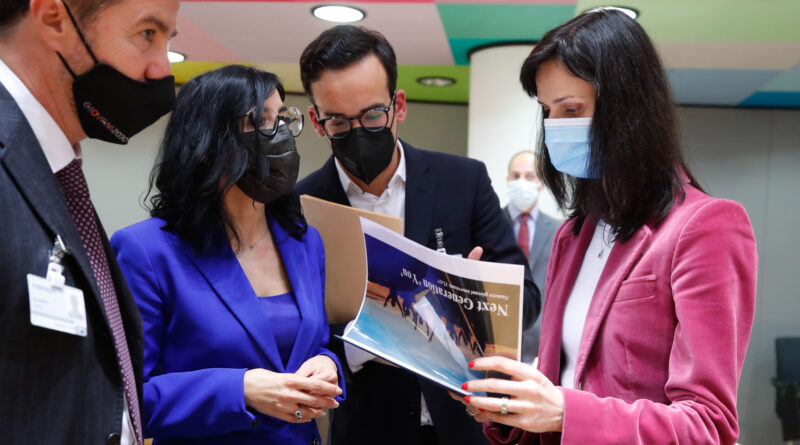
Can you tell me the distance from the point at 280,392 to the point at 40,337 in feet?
1.98

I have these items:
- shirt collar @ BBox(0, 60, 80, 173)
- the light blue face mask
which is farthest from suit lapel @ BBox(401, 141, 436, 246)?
shirt collar @ BBox(0, 60, 80, 173)

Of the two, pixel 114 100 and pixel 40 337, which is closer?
pixel 40 337

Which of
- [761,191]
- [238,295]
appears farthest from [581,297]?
[761,191]

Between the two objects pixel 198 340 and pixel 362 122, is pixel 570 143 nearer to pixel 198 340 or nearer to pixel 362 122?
pixel 362 122

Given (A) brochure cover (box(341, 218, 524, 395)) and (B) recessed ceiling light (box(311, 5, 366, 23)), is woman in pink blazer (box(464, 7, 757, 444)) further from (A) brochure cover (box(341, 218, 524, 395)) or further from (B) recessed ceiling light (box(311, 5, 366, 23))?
(B) recessed ceiling light (box(311, 5, 366, 23))

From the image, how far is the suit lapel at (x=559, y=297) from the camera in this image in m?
1.32

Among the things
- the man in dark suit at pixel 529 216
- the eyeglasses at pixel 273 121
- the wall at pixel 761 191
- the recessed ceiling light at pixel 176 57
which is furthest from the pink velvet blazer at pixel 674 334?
the wall at pixel 761 191

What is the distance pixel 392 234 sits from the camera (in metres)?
1.25

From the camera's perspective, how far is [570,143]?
129 centimetres

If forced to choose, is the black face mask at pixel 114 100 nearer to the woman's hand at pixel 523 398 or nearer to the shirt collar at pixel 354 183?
the woman's hand at pixel 523 398

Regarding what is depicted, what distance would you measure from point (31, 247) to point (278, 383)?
Result: 0.66 meters

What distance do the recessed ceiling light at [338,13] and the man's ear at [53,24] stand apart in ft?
9.95

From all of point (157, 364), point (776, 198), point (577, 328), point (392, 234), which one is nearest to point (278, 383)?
point (157, 364)

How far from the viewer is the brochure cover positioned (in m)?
1.10
